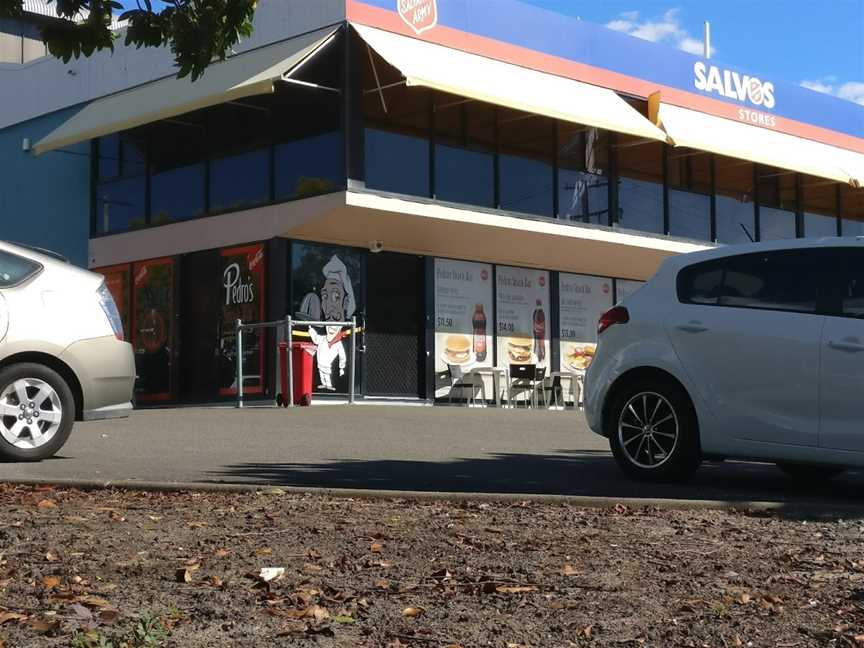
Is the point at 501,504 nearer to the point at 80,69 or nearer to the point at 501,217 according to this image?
the point at 501,217

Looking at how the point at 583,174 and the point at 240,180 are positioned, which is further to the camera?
the point at 583,174

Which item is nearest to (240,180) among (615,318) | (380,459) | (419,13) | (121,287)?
(121,287)

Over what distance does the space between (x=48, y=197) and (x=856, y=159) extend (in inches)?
698

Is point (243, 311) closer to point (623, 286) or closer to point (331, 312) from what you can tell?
point (331, 312)

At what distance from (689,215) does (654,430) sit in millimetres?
17962

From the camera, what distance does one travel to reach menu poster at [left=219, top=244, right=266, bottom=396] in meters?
20.8

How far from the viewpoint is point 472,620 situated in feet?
13.8

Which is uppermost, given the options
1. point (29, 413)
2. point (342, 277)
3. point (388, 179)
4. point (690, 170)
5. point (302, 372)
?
point (690, 170)

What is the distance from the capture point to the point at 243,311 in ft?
70.2

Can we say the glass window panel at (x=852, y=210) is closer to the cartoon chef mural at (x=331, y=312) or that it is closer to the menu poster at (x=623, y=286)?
the menu poster at (x=623, y=286)

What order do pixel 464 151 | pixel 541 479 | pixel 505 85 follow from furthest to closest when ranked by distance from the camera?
1. pixel 464 151
2. pixel 505 85
3. pixel 541 479

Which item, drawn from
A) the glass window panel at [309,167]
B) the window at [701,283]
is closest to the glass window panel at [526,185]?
the glass window panel at [309,167]

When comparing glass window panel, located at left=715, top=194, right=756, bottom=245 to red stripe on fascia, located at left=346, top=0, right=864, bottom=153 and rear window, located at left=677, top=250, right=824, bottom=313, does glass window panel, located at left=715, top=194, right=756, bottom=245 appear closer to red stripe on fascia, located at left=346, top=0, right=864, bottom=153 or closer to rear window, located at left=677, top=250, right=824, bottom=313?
red stripe on fascia, located at left=346, top=0, right=864, bottom=153

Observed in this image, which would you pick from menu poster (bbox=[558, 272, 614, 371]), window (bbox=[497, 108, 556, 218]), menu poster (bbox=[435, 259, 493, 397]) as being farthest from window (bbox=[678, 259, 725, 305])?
menu poster (bbox=[558, 272, 614, 371])
